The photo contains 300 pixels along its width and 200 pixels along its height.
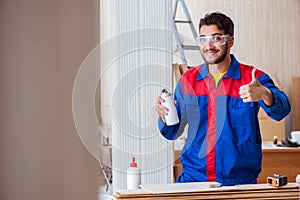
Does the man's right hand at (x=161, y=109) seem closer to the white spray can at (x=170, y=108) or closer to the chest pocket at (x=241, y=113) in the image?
the white spray can at (x=170, y=108)

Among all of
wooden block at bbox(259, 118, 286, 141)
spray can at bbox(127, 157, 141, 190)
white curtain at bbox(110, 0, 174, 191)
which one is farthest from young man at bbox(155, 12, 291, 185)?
wooden block at bbox(259, 118, 286, 141)

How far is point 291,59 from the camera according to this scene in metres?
5.16

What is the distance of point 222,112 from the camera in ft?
6.50

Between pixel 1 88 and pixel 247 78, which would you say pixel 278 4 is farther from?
pixel 1 88

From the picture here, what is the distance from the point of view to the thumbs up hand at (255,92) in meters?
1.76

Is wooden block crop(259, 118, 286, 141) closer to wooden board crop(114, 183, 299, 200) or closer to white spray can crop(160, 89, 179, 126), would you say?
white spray can crop(160, 89, 179, 126)

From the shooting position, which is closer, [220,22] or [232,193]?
[232,193]

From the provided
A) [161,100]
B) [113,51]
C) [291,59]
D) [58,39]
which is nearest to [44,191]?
[58,39]

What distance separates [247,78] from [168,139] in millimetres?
475

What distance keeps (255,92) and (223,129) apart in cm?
25

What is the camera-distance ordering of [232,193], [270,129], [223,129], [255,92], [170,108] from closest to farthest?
1. [232,193]
2. [170,108]
3. [255,92]
4. [223,129]
5. [270,129]

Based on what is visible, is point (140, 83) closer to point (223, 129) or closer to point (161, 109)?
point (161, 109)

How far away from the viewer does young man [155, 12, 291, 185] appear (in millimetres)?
1917

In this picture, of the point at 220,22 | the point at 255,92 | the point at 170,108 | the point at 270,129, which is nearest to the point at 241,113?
the point at 255,92
